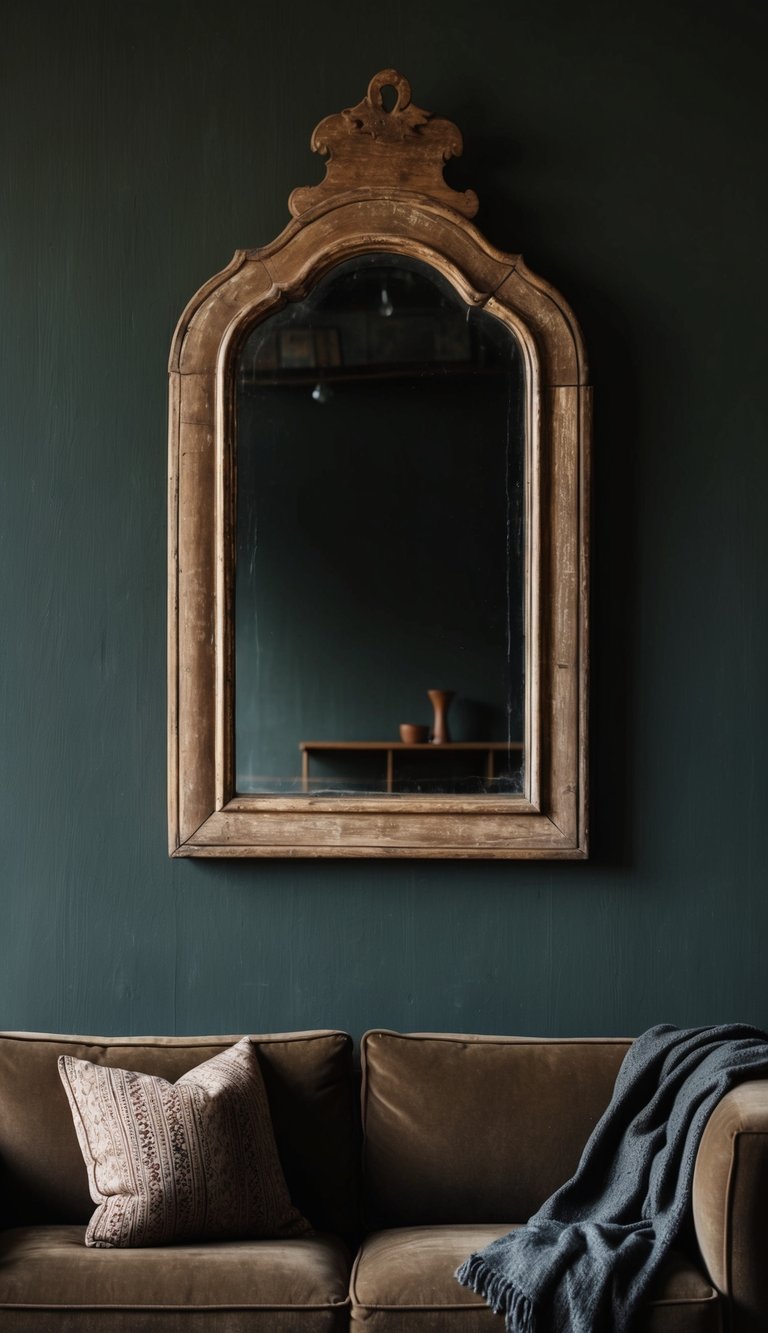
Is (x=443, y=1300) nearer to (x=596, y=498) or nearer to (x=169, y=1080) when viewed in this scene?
(x=169, y=1080)

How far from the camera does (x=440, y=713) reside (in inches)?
108

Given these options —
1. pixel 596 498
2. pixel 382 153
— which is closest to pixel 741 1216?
pixel 596 498

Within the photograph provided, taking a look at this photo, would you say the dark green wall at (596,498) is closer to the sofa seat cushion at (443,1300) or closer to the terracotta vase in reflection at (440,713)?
the terracotta vase in reflection at (440,713)

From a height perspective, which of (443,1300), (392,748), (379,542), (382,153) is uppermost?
(382,153)

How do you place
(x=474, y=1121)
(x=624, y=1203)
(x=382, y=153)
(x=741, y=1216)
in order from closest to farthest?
(x=741, y=1216), (x=624, y=1203), (x=474, y=1121), (x=382, y=153)

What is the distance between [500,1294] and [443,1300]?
0.10 m

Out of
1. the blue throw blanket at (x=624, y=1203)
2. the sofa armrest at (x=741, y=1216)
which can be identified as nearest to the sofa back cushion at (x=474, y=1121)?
the blue throw blanket at (x=624, y=1203)

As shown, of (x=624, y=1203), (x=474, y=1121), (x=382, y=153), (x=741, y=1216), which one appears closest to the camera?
(x=741, y=1216)

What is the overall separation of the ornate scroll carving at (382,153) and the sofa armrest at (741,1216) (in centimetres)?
193

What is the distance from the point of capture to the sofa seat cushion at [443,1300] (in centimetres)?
198

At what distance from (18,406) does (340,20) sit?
113cm

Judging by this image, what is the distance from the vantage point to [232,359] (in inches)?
108

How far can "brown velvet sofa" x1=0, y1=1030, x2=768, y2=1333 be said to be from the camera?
2.04m

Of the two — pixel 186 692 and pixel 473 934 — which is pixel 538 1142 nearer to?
pixel 473 934
